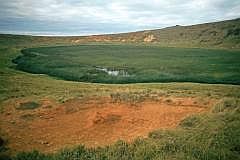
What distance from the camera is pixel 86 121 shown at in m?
16.6

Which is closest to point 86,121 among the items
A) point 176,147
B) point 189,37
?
point 176,147

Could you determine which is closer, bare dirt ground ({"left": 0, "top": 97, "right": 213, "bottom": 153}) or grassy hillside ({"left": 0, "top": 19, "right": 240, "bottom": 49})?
bare dirt ground ({"left": 0, "top": 97, "right": 213, "bottom": 153})

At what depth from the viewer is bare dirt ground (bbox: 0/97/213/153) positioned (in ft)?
47.5

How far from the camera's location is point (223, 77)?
3531 centimetres

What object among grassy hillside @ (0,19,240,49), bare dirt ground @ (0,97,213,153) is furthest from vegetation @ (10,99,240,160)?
grassy hillside @ (0,19,240,49)

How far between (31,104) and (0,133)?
4.63m

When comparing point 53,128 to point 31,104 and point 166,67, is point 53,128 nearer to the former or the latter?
point 31,104

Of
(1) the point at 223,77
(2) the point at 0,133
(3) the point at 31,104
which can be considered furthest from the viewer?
(1) the point at 223,77

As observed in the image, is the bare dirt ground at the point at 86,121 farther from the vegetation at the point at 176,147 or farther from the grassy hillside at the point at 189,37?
the grassy hillside at the point at 189,37

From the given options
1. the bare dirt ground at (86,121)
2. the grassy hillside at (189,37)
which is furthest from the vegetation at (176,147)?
the grassy hillside at (189,37)

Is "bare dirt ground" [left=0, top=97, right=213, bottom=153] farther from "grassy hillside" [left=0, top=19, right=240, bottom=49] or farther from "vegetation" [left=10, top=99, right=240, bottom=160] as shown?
"grassy hillside" [left=0, top=19, right=240, bottom=49]

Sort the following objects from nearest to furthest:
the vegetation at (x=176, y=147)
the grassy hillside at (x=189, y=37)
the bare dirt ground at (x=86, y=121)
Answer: the vegetation at (x=176, y=147)
the bare dirt ground at (x=86, y=121)
the grassy hillside at (x=189, y=37)

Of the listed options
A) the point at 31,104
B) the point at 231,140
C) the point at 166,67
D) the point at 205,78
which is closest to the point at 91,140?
the point at 231,140

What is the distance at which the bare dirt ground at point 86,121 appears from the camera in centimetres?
1449
